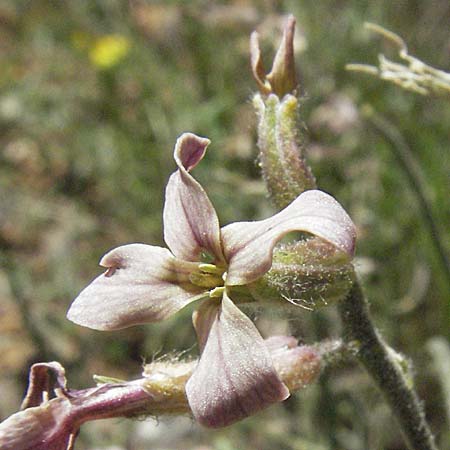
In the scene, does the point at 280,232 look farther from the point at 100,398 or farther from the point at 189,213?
Answer: the point at 100,398

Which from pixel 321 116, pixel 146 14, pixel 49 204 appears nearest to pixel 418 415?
pixel 321 116

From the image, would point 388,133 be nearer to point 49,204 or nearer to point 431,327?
point 431,327

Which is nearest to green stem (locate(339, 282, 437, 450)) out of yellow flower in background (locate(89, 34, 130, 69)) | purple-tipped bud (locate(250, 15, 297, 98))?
purple-tipped bud (locate(250, 15, 297, 98))

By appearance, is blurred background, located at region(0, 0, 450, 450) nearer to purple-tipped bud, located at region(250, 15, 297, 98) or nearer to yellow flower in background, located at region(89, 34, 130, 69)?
yellow flower in background, located at region(89, 34, 130, 69)

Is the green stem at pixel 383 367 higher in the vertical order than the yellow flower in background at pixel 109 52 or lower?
lower

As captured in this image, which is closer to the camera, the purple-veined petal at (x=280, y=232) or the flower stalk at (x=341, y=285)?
the purple-veined petal at (x=280, y=232)

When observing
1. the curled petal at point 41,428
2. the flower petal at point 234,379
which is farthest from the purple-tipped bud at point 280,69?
the curled petal at point 41,428

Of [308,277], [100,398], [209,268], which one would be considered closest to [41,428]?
[100,398]

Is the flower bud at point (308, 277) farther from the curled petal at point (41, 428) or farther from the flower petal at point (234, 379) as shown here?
the curled petal at point (41, 428)
